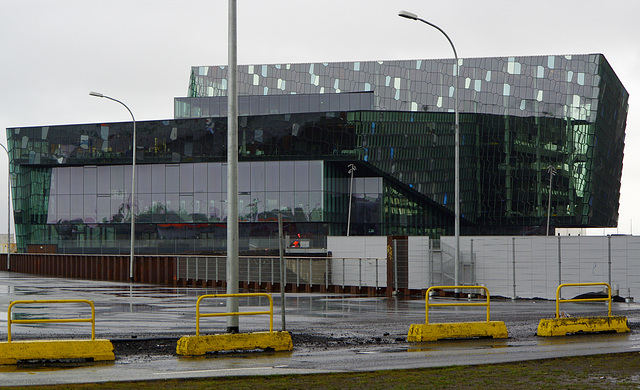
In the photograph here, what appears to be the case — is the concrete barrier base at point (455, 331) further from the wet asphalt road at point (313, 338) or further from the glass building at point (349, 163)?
the glass building at point (349, 163)

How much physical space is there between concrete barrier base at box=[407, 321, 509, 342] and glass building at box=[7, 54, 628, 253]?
5823cm

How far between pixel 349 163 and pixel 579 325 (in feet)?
202

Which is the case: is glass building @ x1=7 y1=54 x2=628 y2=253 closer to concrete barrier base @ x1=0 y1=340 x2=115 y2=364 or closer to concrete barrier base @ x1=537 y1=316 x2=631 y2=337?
concrete barrier base @ x1=537 y1=316 x2=631 y2=337

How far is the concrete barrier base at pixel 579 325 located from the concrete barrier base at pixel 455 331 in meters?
0.88

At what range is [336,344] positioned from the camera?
15461 millimetres

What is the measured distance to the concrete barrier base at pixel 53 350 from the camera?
13.0 m

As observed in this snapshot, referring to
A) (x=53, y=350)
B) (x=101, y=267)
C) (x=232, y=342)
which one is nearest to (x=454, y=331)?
(x=232, y=342)

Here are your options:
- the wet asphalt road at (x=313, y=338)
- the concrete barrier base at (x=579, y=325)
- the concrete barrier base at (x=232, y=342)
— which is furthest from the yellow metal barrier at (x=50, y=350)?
the concrete barrier base at (x=579, y=325)

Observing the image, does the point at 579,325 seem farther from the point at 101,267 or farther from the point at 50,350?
the point at 101,267

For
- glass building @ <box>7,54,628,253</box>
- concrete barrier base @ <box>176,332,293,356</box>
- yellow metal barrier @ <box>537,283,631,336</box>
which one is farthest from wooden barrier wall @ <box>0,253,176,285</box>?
concrete barrier base @ <box>176,332,293,356</box>

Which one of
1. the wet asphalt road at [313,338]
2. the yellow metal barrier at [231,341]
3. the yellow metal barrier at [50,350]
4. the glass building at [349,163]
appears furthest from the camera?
the glass building at [349,163]

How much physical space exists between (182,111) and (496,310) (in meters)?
80.7

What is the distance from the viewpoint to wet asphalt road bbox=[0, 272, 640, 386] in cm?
1220

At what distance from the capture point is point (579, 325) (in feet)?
56.2
